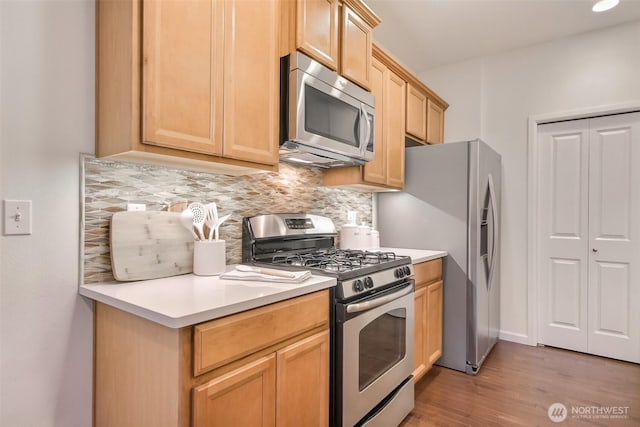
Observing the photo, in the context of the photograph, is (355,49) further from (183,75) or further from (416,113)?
(183,75)

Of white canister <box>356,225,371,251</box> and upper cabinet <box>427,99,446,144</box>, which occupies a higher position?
upper cabinet <box>427,99,446,144</box>

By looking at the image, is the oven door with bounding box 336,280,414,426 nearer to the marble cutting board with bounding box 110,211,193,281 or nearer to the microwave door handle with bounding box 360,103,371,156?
the marble cutting board with bounding box 110,211,193,281

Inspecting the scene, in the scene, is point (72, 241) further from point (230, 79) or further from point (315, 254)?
point (315, 254)

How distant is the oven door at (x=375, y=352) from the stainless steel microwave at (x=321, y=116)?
0.84 meters

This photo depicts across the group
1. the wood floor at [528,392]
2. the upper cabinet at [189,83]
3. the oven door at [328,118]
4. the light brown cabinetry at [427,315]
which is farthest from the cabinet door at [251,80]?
the wood floor at [528,392]

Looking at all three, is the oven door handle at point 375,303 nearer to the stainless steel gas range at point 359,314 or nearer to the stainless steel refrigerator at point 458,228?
the stainless steel gas range at point 359,314

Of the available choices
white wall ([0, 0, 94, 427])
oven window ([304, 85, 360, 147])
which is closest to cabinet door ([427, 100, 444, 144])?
oven window ([304, 85, 360, 147])

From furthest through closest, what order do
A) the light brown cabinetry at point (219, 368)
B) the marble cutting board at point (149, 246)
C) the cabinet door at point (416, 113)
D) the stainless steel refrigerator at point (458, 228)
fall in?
the cabinet door at point (416, 113) → the stainless steel refrigerator at point (458, 228) → the marble cutting board at point (149, 246) → the light brown cabinetry at point (219, 368)

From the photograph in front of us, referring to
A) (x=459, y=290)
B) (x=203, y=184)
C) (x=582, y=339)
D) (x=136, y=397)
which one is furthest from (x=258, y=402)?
(x=582, y=339)

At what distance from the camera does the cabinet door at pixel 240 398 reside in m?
1.03

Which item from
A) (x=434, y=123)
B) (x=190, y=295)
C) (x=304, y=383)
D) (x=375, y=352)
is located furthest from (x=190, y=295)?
(x=434, y=123)

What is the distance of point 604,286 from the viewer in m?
2.97

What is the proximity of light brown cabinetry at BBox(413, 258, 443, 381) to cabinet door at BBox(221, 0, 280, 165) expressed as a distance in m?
1.30

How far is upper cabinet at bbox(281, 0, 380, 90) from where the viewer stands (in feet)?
5.92
